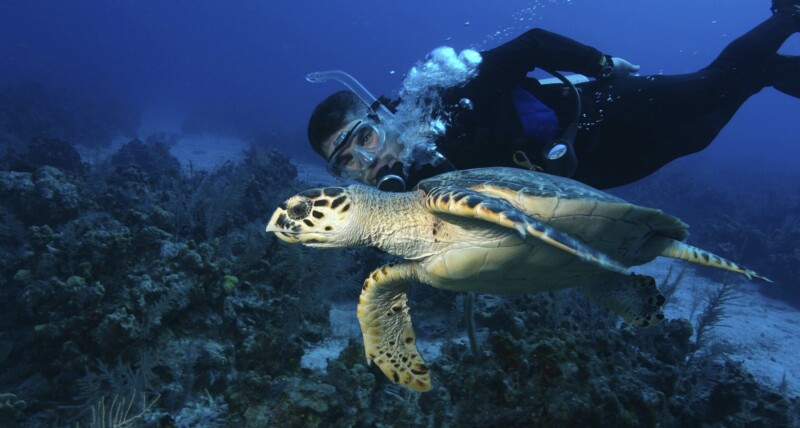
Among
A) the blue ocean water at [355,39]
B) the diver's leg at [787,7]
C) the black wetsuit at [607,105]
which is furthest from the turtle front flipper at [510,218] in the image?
the blue ocean water at [355,39]

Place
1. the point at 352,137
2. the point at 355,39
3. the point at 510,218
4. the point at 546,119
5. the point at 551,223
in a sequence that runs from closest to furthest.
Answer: the point at 510,218, the point at 551,223, the point at 352,137, the point at 546,119, the point at 355,39

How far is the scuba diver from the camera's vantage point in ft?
12.1

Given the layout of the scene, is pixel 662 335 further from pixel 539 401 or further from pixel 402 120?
pixel 402 120

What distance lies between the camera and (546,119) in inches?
149

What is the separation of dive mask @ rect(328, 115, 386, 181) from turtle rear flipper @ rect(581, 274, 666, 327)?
2381 mm

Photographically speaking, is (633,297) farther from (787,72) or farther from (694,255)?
(787,72)

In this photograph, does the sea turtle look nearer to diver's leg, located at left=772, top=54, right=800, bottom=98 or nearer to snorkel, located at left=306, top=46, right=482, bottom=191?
snorkel, located at left=306, top=46, right=482, bottom=191

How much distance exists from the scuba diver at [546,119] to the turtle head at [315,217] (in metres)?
1.07

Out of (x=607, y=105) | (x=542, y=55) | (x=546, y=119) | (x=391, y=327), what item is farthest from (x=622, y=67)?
(x=391, y=327)

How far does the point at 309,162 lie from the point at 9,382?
17794mm

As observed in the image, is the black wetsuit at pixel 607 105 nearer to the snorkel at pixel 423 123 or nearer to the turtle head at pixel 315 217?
the snorkel at pixel 423 123

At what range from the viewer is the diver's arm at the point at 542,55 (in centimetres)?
374

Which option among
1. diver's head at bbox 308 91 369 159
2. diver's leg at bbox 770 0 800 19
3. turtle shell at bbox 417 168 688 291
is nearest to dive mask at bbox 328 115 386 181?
diver's head at bbox 308 91 369 159

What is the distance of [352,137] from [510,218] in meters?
2.19
